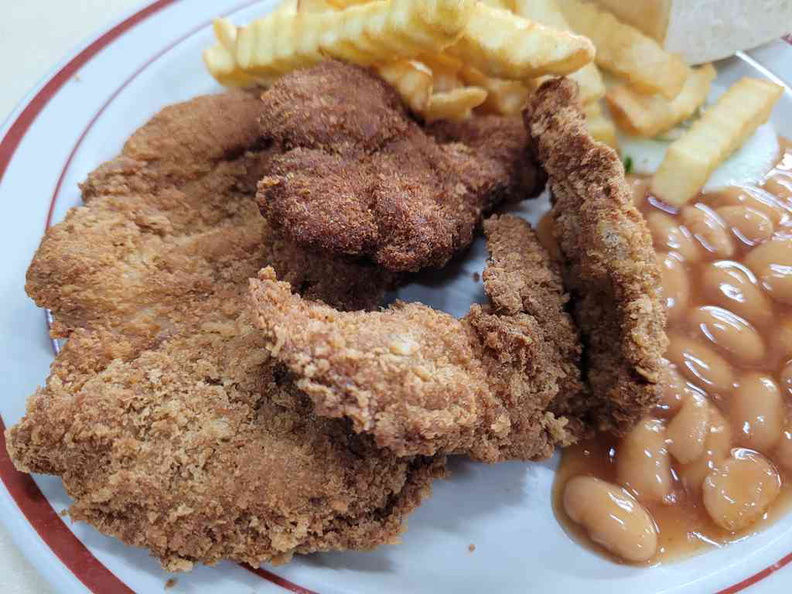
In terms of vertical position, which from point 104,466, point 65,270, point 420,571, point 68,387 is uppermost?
point 65,270

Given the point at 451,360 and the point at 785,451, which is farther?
the point at 785,451

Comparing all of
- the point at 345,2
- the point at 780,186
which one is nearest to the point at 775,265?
the point at 780,186

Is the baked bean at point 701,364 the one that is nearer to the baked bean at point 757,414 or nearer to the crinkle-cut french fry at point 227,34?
the baked bean at point 757,414

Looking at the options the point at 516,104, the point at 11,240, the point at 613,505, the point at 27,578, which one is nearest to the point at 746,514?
the point at 613,505

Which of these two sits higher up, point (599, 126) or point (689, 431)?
point (599, 126)

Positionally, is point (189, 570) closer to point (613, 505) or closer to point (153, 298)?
point (153, 298)

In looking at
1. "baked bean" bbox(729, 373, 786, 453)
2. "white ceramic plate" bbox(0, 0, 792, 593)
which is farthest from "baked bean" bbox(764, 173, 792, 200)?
"white ceramic plate" bbox(0, 0, 792, 593)

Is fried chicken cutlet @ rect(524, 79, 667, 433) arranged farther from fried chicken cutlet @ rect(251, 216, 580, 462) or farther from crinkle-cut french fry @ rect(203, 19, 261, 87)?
crinkle-cut french fry @ rect(203, 19, 261, 87)

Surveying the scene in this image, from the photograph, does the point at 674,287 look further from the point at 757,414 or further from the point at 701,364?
the point at 757,414
